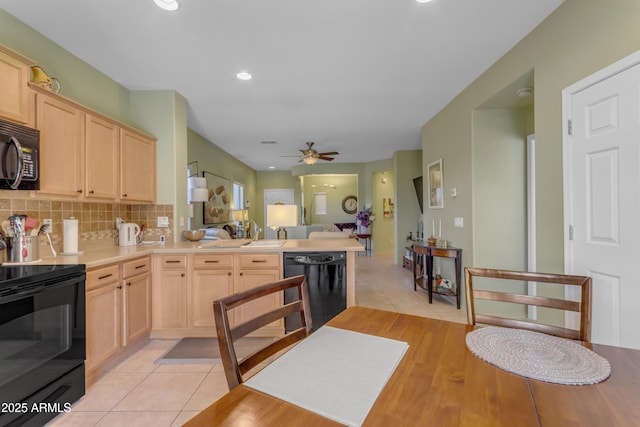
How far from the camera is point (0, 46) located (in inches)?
65.7

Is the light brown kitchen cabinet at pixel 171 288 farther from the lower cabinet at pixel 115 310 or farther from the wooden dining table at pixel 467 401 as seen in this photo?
the wooden dining table at pixel 467 401

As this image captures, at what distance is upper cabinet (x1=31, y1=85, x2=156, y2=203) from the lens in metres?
2.03

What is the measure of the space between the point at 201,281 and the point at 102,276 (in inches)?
31.1

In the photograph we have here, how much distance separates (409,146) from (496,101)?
3075 millimetres

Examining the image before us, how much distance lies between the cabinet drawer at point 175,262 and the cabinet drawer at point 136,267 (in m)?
0.15

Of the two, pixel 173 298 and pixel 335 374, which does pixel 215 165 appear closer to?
pixel 173 298

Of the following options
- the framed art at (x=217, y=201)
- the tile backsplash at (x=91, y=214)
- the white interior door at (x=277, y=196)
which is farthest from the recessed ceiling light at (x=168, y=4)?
the white interior door at (x=277, y=196)

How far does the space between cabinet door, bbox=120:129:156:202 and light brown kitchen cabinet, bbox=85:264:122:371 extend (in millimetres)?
922

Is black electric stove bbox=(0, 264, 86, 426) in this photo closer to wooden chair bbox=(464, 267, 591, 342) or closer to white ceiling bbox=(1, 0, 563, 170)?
white ceiling bbox=(1, 0, 563, 170)

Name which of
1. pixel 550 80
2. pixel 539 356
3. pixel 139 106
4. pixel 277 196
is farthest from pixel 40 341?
pixel 277 196

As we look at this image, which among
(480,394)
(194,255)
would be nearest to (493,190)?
(480,394)

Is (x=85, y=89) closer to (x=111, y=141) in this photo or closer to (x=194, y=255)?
(x=111, y=141)

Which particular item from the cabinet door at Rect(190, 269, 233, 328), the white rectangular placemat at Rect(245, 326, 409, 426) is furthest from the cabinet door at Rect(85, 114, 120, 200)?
the white rectangular placemat at Rect(245, 326, 409, 426)

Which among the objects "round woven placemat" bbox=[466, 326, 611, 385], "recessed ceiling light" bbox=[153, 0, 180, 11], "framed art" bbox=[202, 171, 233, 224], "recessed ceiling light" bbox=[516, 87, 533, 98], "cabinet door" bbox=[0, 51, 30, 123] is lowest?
"round woven placemat" bbox=[466, 326, 611, 385]
